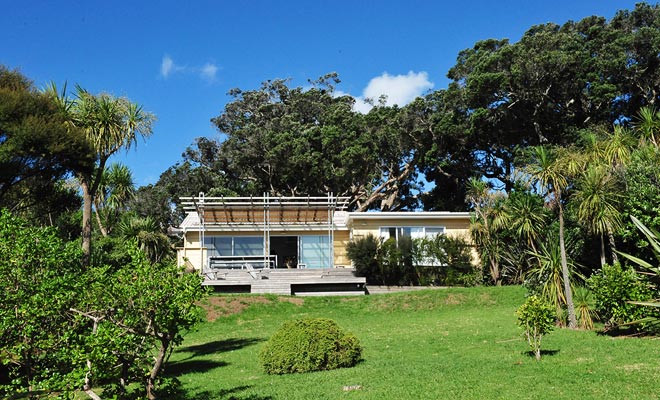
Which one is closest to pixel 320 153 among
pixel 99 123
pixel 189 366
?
pixel 99 123

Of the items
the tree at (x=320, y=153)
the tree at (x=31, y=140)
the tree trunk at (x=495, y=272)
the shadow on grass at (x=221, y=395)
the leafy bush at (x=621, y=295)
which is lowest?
the shadow on grass at (x=221, y=395)

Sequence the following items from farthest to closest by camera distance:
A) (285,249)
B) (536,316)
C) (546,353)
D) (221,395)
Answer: (285,249) → (546,353) → (536,316) → (221,395)

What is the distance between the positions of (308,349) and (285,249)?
22.7 metres

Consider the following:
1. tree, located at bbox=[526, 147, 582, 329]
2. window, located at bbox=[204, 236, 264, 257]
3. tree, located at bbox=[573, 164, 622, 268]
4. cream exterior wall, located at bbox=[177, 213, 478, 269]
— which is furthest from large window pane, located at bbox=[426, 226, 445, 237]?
tree, located at bbox=[526, 147, 582, 329]

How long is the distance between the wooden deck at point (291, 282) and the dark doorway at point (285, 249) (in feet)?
17.7

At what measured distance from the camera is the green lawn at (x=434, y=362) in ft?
27.2

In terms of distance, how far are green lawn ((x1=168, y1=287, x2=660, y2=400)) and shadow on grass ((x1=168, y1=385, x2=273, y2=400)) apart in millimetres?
32

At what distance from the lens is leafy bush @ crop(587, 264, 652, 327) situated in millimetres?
12820

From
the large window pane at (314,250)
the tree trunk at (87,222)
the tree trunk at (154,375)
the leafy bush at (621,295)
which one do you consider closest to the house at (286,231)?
the large window pane at (314,250)

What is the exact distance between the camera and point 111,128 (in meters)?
19.6

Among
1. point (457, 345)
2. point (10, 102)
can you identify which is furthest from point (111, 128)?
point (457, 345)

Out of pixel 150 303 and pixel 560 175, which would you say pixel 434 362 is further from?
pixel 560 175

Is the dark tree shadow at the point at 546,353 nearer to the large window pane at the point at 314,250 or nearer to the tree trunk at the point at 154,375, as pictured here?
the tree trunk at the point at 154,375

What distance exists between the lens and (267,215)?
2877 cm
